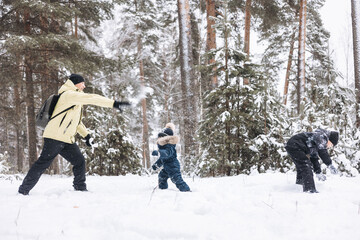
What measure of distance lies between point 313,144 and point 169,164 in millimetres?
2460

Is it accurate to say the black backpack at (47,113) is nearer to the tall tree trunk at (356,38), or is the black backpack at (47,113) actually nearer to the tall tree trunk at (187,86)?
the tall tree trunk at (187,86)

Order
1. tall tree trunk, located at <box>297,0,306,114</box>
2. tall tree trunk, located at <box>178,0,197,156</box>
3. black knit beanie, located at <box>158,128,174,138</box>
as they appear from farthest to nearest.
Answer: tall tree trunk, located at <box>297,0,306,114</box>
tall tree trunk, located at <box>178,0,197,156</box>
black knit beanie, located at <box>158,128,174,138</box>

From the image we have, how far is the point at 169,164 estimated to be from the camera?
4285 millimetres

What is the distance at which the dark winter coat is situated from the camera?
13.4 ft

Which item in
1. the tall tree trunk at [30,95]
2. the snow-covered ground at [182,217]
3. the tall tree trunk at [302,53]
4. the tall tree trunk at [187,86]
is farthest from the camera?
the tall tree trunk at [302,53]

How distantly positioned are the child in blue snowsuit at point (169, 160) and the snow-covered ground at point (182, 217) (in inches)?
26.3

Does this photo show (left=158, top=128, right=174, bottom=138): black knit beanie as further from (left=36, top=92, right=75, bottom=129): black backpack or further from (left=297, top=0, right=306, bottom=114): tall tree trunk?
(left=297, top=0, right=306, bottom=114): tall tree trunk

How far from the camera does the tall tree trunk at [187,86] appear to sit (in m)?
8.50

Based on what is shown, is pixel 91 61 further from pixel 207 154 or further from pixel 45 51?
pixel 207 154

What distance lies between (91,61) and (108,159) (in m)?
4.10

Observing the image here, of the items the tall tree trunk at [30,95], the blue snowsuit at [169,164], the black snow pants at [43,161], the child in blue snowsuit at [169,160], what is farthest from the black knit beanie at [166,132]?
the tall tree trunk at [30,95]

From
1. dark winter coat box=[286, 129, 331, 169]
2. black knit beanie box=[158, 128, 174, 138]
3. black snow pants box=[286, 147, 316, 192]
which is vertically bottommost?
black snow pants box=[286, 147, 316, 192]

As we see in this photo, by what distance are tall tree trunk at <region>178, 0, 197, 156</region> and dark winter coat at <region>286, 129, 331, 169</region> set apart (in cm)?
446

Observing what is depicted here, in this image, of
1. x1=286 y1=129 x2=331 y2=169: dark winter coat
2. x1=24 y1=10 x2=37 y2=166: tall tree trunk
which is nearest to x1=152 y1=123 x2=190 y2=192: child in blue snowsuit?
x1=286 y1=129 x2=331 y2=169: dark winter coat
